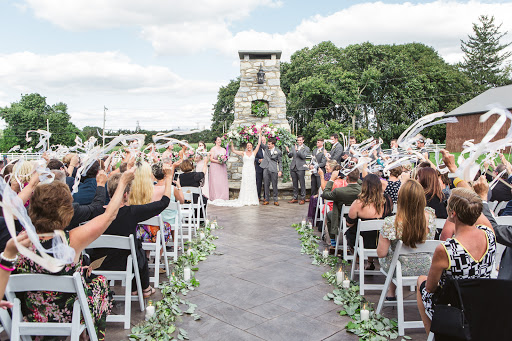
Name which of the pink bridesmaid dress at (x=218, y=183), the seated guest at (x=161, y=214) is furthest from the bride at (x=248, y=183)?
the seated guest at (x=161, y=214)

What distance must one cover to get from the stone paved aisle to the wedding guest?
1.44 metres

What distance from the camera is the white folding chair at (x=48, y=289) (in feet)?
7.88

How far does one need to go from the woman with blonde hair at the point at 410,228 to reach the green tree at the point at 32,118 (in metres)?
47.2

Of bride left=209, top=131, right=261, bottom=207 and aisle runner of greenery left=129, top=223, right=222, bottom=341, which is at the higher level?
bride left=209, top=131, right=261, bottom=207

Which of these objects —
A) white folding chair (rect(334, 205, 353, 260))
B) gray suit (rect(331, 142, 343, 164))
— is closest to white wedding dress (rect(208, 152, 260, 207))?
gray suit (rect(331, 142, 343, 164))

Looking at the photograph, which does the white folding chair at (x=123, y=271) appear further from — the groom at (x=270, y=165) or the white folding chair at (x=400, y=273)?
the groom at (x=270, y=165)

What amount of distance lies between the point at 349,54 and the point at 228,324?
115 feet

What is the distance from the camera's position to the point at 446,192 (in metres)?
5.74

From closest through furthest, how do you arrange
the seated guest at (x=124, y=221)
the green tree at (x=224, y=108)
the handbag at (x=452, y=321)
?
the handbag at (x=452, y=321) < the seated guest at (x=124, y=221) < the green tree at (x=224, y=108)

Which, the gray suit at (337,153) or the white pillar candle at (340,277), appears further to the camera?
the gray suit at (337,153)

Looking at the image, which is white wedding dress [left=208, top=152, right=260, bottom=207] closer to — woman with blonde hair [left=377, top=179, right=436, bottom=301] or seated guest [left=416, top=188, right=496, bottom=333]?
woman with blonde hair [left=377, top=179, right=436, bottom=301]

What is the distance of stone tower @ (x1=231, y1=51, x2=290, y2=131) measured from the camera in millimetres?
13969

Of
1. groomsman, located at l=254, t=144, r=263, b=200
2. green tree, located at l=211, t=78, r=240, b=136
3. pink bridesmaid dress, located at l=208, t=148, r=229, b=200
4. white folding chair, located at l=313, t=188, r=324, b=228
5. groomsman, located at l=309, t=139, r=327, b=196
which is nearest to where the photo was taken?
white folding chair, located at l=313, t=188, r=324, b=228

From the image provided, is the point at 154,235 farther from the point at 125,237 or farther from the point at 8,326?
the point at 8,326
